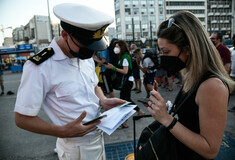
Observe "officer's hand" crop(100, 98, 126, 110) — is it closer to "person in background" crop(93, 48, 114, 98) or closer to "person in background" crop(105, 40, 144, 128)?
"person in background" crop(105, 40, 144, 128)

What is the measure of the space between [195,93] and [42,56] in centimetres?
116

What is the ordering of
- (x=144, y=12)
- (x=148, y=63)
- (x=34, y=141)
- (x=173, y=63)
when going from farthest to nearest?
1. (x=144, y=12)
2. (x=148, y=63)
3. (x=34, y=141)
4. (x=173, y=63)

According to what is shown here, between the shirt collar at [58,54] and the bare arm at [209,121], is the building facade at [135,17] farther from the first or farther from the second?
the bare arm at [209,121]

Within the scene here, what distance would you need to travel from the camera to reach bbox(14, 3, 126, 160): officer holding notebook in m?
1.28

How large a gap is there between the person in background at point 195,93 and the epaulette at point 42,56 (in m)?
0.86

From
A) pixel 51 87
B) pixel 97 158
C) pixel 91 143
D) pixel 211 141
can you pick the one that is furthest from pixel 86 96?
pixel 211 141

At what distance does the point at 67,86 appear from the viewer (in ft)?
4.61

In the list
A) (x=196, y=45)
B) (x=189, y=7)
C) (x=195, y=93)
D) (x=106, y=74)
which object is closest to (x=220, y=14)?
(x=189, y=7)

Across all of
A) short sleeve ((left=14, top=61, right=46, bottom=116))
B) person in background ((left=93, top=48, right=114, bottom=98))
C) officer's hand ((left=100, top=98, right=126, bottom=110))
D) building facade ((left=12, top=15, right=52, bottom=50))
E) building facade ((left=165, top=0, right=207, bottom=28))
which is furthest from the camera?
building facade ((left=165, top=0, right=207, bottom=28))

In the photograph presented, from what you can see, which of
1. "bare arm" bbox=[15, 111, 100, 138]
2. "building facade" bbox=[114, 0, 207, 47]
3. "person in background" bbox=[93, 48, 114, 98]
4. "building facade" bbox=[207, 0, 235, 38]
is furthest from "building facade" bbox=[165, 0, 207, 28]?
"bare arm" bbox=[15, 111, 100, 138]

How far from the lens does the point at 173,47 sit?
1.45 metres

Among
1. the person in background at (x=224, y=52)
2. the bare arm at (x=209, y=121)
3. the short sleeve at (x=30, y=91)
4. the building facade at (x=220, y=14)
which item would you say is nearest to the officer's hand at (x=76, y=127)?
the short sleeve at (x=30, y=91)

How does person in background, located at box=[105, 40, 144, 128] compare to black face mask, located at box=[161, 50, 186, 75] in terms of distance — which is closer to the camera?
black face mask, located at box=[161, 50, 186, 75]

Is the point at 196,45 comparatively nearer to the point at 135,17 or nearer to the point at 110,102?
the point at 110,102
